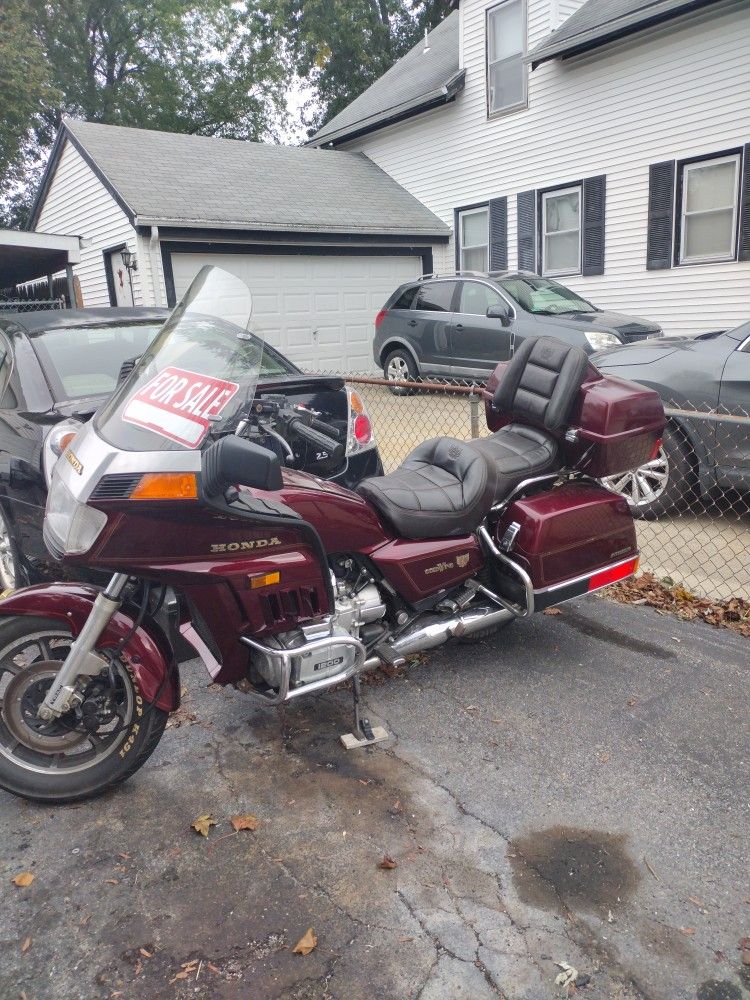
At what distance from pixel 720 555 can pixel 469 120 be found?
1178 centimetres

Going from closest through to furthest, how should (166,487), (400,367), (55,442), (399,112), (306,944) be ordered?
(306,944)
(166,487)
(55,442)
(400,367)
(399,112)

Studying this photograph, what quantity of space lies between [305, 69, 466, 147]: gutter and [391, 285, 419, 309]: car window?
202 inches

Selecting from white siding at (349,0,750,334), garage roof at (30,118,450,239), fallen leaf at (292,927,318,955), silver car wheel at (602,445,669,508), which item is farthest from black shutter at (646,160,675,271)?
fallen leaf at (292,927,318,955)

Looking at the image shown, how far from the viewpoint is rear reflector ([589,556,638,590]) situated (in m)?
3.48

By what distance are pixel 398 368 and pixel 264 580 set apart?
30.6ft

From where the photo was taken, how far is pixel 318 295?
1376 centimetres

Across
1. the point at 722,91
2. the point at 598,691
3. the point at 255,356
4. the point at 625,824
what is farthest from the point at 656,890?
the point at 722,91

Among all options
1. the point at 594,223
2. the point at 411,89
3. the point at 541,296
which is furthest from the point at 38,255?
the point at 594,223

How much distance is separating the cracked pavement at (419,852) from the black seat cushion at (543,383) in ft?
4.01

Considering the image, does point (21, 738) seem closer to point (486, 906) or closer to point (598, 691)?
point (486, 906)

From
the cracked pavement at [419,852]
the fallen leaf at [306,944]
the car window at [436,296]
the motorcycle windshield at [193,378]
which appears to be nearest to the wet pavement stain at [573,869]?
the cracked pavement at [419,852]

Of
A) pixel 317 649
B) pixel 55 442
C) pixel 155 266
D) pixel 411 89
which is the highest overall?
pixel 411 89

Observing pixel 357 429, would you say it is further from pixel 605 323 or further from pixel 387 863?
pixel 605 323

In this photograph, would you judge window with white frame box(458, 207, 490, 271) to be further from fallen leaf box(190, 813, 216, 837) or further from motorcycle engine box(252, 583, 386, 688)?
fallen leaf box(190, 813, 216, 837)
